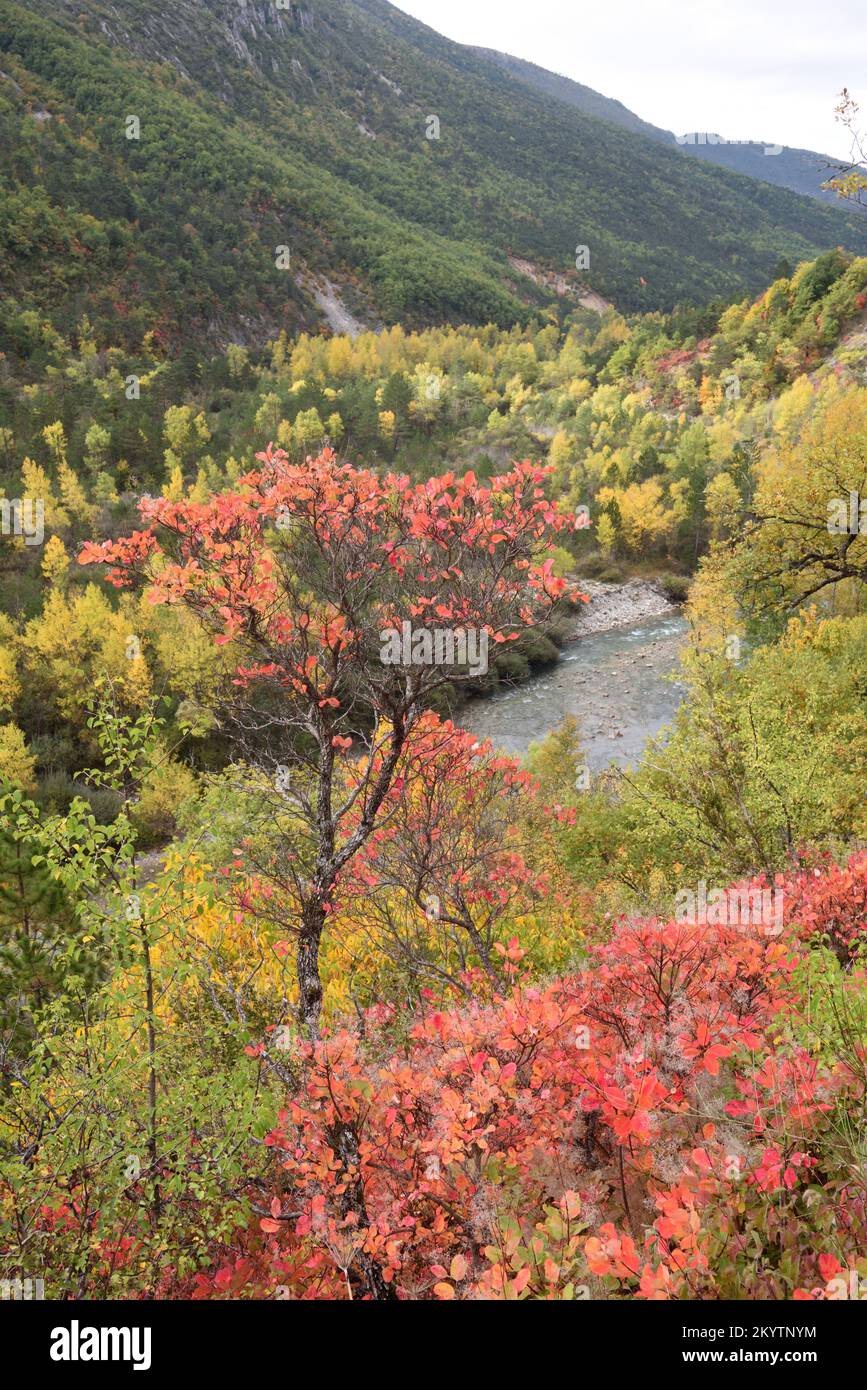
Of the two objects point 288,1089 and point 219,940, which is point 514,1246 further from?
point 219,940

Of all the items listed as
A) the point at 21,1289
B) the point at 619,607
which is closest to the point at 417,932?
the point at 21,1289

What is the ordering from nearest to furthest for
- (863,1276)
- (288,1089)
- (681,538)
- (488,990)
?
1. (863,1276)
2. (288,1089)
3. (488,990)
4. (681,538)

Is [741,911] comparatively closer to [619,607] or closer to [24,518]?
[619,607]

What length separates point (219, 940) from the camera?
1081 cm

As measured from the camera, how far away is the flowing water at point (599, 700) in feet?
116

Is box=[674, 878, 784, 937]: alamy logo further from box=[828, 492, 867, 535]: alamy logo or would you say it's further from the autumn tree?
box=[828, 492, 867, 535]: alamy logo

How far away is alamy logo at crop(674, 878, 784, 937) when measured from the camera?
6.83 meters

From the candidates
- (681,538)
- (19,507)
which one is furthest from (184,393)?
(681,538)
